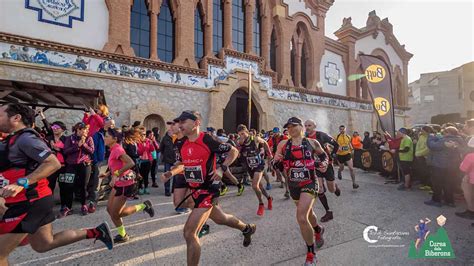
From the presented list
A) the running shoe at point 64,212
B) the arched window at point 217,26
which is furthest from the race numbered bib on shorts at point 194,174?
the arched window at point 217,26

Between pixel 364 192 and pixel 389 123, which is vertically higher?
pixel 389 123

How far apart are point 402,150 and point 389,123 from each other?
176 cm

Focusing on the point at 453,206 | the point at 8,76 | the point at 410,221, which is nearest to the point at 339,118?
the point at 453,206

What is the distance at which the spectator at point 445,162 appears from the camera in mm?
5551

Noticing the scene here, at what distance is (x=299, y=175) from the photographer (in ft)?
11.1

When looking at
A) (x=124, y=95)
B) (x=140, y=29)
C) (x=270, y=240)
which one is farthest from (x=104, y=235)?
(x=140, y=29)

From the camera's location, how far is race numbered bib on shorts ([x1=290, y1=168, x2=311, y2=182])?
11.0 ft

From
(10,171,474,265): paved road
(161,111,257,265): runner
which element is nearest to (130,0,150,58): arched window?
(10,171,474,265): paved road

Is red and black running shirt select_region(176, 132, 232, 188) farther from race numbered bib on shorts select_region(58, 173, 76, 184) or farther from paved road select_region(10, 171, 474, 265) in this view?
race numbered bib on shorts select_region(58, 173, 76, 184)

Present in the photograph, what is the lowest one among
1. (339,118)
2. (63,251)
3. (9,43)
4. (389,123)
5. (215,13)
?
(63,251)

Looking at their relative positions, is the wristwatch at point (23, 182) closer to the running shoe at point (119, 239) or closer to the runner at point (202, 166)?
the runner at point (202, 166)

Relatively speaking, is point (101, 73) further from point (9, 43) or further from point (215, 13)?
point (215, 13)

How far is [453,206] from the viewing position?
5621 millimetres
